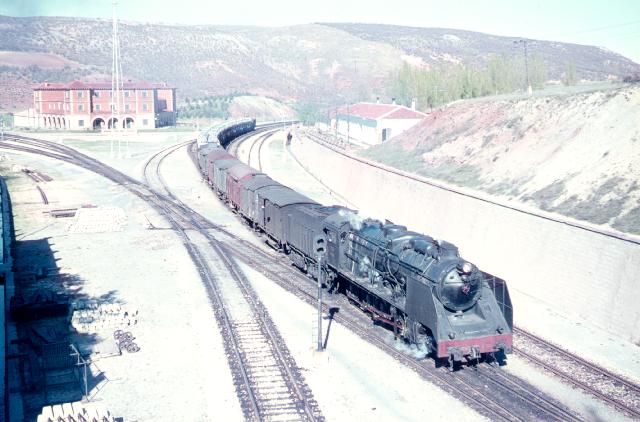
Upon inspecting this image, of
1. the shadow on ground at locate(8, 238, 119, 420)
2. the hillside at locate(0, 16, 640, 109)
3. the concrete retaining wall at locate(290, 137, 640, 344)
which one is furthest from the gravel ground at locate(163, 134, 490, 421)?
the hillside at locate(0, 16, 640, 109)

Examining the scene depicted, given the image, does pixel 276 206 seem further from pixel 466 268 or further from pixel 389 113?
pixel 389 113

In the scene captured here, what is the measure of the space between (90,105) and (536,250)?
8206cm

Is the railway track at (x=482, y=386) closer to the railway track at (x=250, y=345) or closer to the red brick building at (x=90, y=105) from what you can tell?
the railway track at (x=250, y=345)

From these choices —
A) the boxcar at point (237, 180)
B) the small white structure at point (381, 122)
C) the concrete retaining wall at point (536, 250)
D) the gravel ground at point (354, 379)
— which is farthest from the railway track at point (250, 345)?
the small white structure at point (381, 122)

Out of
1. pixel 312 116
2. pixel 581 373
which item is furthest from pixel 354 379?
pixel 312 116

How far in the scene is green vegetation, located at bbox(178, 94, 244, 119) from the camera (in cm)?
12031

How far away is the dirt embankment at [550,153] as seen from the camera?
28.0 m

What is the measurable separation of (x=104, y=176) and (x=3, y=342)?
40.1 m

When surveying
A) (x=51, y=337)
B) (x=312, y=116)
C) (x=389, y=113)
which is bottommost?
→ (x=51, y=337)

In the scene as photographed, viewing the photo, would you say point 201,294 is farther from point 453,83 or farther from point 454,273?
point 453,83

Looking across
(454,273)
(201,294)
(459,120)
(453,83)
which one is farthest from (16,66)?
(454,273)

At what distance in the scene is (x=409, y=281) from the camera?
706 inches

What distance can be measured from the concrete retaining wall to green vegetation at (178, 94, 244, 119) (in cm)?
8557

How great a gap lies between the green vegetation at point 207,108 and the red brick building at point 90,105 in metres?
24.7
